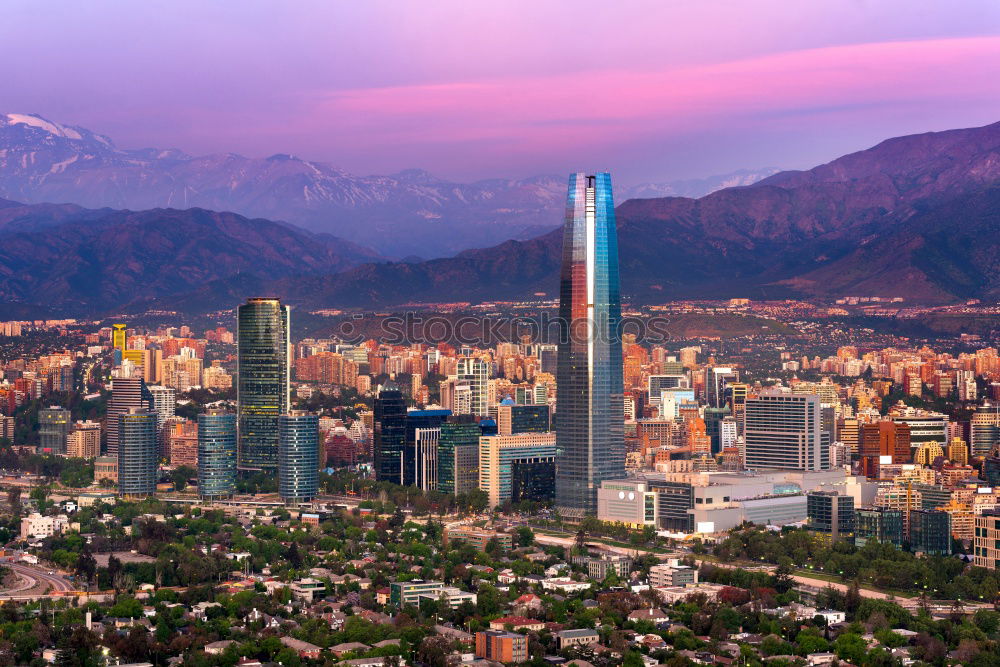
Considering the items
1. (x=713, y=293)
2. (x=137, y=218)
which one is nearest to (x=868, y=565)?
(x=713, y=293)

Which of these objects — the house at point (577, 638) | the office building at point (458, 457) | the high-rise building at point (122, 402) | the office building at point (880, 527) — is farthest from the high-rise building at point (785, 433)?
the house at point (577, 638)

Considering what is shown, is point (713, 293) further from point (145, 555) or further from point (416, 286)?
point (145, 555)

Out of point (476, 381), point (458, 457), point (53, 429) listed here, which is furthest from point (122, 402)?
point (458, 457)

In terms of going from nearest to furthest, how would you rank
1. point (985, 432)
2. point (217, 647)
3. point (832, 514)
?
point (217, 647), point (832, 514), point (985, 432)

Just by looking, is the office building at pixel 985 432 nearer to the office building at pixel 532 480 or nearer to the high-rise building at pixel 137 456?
the office building at pixel 532 480

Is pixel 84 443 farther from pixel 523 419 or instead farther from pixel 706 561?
pixel 706 561
